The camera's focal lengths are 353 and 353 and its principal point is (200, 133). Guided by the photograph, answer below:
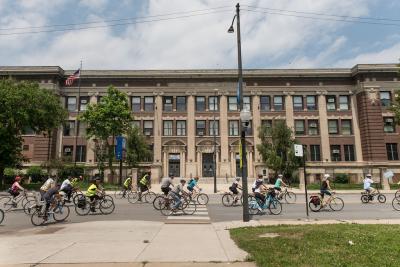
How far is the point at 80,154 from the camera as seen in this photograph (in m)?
50.3

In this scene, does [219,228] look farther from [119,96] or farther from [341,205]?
[119,96]

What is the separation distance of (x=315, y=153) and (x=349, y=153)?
15.8ft

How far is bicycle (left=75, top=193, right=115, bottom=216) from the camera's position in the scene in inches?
666

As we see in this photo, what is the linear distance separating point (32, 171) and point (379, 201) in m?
39.2

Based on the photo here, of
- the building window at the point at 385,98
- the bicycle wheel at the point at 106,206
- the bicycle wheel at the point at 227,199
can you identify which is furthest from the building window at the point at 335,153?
the bicycle wheel at the point at 106,206

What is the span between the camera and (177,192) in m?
16.6

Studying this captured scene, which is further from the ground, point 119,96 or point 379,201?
point 119,96

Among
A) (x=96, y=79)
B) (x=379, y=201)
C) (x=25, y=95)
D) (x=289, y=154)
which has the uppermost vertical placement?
(x=96, y=79)

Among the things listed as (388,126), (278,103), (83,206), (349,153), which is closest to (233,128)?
(278,103)

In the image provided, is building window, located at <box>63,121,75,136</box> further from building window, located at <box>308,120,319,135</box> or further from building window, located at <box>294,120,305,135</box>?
building window, located at <box>308,120,319,135</box>

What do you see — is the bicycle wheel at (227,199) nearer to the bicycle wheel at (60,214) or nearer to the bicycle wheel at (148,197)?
the bicycle wheel at (148,197)

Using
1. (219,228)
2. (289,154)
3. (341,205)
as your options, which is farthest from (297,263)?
(289,154)

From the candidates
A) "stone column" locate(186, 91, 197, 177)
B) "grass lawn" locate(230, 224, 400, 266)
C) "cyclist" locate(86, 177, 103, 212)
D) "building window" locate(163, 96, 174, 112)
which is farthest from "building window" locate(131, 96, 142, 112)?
"grass lawn" locate(230, 224, 400, 266)

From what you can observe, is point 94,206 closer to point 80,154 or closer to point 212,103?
point 80,154
